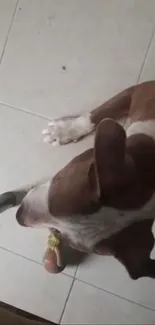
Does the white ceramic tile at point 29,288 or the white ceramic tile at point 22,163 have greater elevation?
the white ceramic tile at point 22,163

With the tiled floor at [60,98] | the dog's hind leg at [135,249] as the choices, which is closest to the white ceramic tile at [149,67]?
the tiled floor at [60,98]

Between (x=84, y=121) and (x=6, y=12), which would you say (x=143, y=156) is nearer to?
(x=84, y=121)

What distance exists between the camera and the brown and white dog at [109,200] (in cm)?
114

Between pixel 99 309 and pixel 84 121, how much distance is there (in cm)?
65

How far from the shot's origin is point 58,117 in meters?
1.92

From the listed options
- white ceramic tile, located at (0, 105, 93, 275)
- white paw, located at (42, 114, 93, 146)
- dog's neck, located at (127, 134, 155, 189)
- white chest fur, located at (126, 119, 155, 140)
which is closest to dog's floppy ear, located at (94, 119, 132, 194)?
dog's neck, located at (127, 134, 155, 189)

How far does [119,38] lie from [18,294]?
36.4 inches

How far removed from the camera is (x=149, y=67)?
6.21 ft

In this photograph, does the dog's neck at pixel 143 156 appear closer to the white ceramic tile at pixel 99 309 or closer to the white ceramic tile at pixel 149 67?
the white ceramic tile at pixel 149 67

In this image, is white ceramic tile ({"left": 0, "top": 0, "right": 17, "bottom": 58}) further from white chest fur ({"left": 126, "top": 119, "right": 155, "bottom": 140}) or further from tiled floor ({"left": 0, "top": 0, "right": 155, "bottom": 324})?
white chest fur ({"left": 126, "top": 119, "right": 155, "bottom": 140})

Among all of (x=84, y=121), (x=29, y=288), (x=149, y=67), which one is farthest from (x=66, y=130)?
(x=29, y=288)

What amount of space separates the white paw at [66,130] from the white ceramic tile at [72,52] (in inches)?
2.9

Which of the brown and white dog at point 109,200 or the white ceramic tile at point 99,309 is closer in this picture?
the brown and white dog at point 109,200

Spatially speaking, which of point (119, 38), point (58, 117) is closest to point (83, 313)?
point (58, 117)
